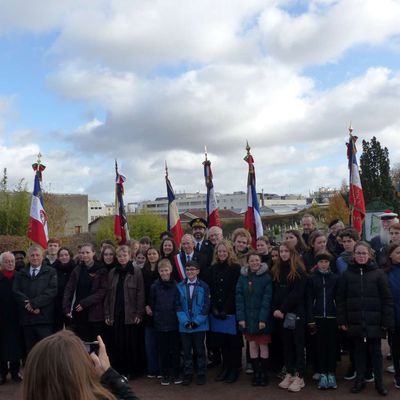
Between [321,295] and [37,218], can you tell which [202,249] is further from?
[37,218]

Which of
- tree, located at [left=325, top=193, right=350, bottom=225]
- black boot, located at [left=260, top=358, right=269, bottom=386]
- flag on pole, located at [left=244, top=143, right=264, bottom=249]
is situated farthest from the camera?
tree, located at [left=325, top=193, right=350, bottom=225]

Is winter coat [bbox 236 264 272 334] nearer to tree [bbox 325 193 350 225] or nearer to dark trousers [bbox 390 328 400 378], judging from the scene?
dark trousers [bbox 390 328 400 378]

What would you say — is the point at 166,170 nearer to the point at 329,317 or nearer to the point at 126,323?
the point at 126,323

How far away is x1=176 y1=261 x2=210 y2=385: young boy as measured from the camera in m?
7.17

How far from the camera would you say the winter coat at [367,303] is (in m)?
6.24

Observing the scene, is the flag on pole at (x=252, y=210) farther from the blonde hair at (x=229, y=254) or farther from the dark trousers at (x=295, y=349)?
the dark trousers at (x=295, y=349)

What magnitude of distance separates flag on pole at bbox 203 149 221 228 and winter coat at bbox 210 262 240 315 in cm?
361

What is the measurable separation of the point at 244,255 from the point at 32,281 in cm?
325

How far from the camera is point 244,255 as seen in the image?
7.72 meters

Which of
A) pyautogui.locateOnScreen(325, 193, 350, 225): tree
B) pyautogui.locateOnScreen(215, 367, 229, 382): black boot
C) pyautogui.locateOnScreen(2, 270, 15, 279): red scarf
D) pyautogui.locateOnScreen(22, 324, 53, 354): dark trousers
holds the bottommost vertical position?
pyautogui.locateOnScreen(215, 367, 229, 382): black boot

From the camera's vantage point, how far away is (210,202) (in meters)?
11.5

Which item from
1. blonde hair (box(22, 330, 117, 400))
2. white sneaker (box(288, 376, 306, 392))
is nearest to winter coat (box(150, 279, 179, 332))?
white sneaker (box(288, 376, 306, 392))

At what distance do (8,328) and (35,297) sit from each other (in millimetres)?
684

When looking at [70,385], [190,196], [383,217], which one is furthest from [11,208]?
[190,196]
